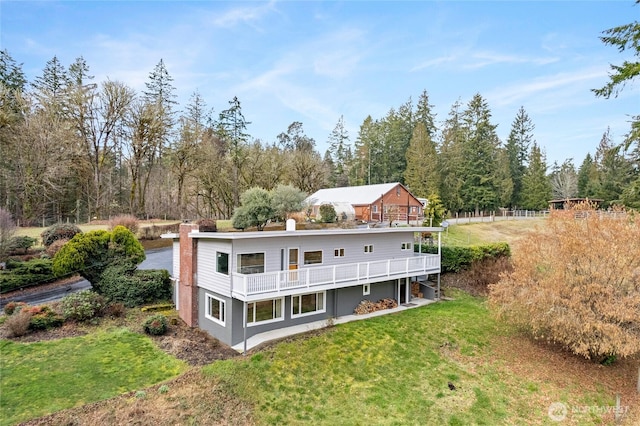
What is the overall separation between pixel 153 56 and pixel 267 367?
1420 inches

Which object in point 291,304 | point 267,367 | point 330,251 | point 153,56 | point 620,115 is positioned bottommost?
point 267,367

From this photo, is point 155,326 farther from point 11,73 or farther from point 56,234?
point 11,73

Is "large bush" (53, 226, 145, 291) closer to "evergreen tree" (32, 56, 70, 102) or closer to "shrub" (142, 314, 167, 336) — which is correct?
"shrub" (142, 314, 167, 336)

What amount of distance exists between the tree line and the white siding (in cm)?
2019

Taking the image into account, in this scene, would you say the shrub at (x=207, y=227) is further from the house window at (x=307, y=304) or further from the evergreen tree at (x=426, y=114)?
the evergreen tree at (x=426, y=114)

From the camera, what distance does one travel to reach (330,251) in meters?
16.0

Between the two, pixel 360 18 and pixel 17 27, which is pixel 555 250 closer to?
pixel 360 18

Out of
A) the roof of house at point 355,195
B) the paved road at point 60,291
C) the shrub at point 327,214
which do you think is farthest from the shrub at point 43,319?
the roof of house at point 355,195

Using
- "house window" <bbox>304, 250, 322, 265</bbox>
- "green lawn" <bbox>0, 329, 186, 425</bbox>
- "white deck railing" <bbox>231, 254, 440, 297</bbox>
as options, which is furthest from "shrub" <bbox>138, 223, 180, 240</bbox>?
"white deck railing" <bbox>231, 254, 440, 297</bbox>

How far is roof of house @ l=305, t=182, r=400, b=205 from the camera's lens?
1367 inches

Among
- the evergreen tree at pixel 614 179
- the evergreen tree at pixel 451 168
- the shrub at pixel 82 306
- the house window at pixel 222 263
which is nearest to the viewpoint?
the house window at pixel 222 263

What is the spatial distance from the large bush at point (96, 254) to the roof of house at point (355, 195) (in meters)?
21.8

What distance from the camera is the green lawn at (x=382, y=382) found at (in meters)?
9.72

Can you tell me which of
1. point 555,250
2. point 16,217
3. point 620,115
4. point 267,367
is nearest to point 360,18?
point 555,250
